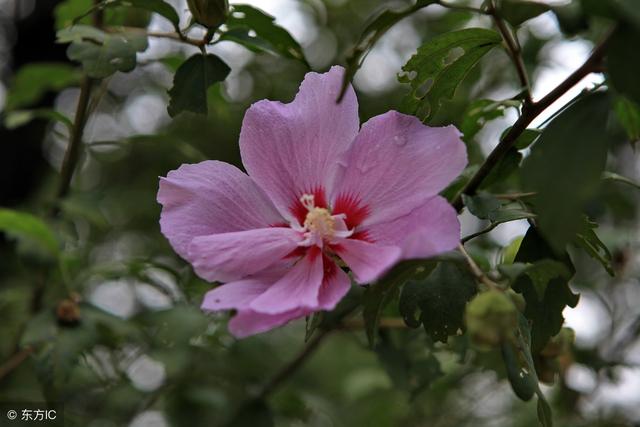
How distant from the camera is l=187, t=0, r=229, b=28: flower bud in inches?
34.6

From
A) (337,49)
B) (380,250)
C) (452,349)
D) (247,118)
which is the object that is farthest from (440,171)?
(337,49)

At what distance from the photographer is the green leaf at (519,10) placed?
674 mm

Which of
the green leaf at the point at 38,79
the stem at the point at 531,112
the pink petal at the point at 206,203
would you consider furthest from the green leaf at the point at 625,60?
the green leaf at the point at 38,79

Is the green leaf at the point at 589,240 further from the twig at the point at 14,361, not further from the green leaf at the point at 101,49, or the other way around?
the twig at the point at 14,361

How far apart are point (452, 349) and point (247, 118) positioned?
1.75 feet

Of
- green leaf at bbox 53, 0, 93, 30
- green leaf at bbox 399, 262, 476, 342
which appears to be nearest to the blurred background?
green leaf at bbox 53, 0, 93, 30

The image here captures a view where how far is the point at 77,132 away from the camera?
118 cm

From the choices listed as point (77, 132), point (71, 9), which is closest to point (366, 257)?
point (77, 132)

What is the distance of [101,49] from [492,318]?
613 millimetres

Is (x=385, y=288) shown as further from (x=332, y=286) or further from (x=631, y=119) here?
(x=631, y=119)

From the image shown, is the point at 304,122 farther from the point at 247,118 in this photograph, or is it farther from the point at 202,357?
the point at 202,357

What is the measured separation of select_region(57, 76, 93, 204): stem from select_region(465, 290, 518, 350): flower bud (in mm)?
710

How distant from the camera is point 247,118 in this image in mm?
810

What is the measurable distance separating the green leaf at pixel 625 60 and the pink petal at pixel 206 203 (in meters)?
0.38
